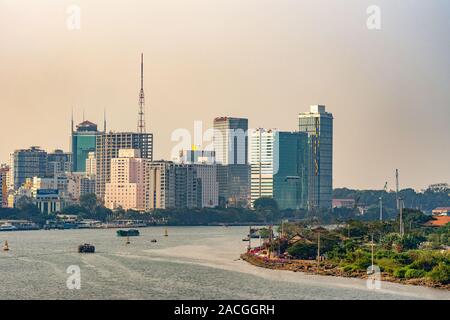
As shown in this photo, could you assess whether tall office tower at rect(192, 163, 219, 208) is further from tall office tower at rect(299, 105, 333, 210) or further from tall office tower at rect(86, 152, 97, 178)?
tall office tower at rect(86, 152, 97, 178)

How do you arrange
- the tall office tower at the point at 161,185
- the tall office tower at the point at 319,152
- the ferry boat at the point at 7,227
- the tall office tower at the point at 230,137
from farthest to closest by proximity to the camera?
the tall office tower at the point at 230,137, the tall office tower at the point at 319,152, the tall office tower at the point at 161,185, the ferry boat at the point at 7,227

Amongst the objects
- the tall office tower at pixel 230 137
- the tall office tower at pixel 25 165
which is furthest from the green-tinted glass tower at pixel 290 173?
the tall office tower at pixel 25 165

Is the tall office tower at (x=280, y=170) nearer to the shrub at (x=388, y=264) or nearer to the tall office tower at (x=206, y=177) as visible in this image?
the tall office tower at (x=206, y=177)

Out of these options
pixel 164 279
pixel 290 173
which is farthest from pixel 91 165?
pixel 164 279

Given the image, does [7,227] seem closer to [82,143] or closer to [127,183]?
[127,183]
